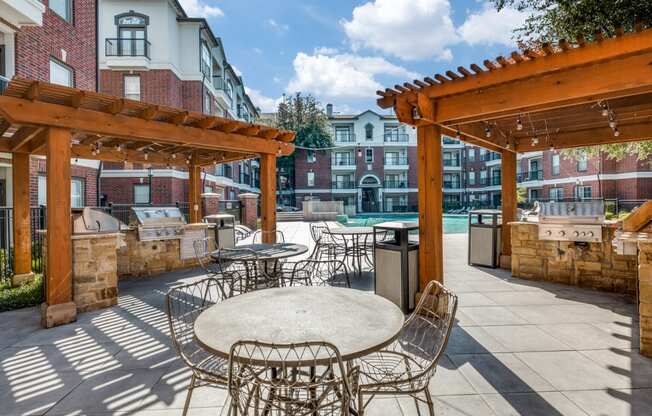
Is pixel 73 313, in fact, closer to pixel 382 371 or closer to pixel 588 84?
pixel 382 371

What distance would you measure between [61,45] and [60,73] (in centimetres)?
79

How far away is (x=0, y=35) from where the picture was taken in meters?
7.69

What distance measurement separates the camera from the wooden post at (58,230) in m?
4.18

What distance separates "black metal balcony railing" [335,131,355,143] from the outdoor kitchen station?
26748mm

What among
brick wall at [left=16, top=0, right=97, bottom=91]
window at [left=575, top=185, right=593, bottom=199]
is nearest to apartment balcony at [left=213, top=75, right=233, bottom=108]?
brick wall at [left=16, top=0, right=97, bottom=91]

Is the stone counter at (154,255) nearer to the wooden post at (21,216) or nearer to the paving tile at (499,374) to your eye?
the wooden post at (21,216)

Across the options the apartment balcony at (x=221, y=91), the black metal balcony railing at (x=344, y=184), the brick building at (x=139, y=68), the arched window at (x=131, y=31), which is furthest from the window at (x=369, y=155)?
the arched window at (x=131, y=31)

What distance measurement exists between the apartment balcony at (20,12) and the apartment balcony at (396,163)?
27882 millimetres

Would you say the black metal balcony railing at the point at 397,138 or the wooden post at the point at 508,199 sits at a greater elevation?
the black metal balcony railing at the point at 397,138

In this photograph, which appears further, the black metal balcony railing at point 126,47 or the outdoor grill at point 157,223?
the black metal balcony railing at point 126,47

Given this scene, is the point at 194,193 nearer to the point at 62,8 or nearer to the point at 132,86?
the point at 62,8

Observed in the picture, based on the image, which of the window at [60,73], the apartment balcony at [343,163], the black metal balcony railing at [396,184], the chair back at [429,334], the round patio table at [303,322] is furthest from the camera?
the black metal balcony railing at [396,184]

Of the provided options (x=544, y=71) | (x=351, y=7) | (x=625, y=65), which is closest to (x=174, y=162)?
(x=351, y=7)

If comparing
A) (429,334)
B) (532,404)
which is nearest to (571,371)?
(532,404)
